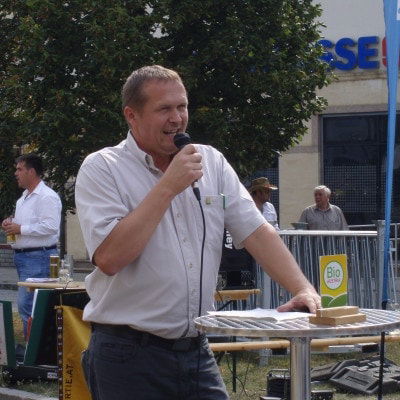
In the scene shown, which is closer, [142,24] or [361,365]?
[361,365]

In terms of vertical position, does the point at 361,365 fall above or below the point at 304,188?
below

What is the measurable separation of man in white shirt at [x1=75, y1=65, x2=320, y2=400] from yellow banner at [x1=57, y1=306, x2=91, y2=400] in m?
3.31

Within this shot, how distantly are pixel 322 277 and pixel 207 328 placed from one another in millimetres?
788

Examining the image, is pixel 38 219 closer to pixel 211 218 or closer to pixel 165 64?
pixel 165 64

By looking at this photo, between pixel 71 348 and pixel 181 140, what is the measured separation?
3.87 m

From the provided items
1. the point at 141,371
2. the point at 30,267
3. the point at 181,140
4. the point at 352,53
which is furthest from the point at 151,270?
the point at 352,53

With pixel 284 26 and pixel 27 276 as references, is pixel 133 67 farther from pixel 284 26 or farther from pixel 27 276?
pixel 27 276

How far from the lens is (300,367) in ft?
10.6

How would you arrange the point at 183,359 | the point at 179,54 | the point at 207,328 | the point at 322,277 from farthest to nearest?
the point at 179,54 < the point at 322,277 < the point at 183,359 < the point at 207,328

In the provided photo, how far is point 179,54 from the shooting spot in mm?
12602

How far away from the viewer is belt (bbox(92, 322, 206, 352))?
11.3 feet

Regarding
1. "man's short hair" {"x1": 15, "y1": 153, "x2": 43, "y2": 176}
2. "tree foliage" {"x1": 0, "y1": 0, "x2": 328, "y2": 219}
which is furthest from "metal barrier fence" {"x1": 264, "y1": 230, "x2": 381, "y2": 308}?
"tree foliage" {"x1": 0, "y1": 0, "x2": 328, "y2": 219}

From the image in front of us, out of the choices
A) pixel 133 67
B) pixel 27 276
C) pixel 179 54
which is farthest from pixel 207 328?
pixel 179 54

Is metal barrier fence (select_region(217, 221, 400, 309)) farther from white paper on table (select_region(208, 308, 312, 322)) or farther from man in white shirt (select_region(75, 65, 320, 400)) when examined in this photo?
white paper on table (select_region(208, 308, 312, 322))
